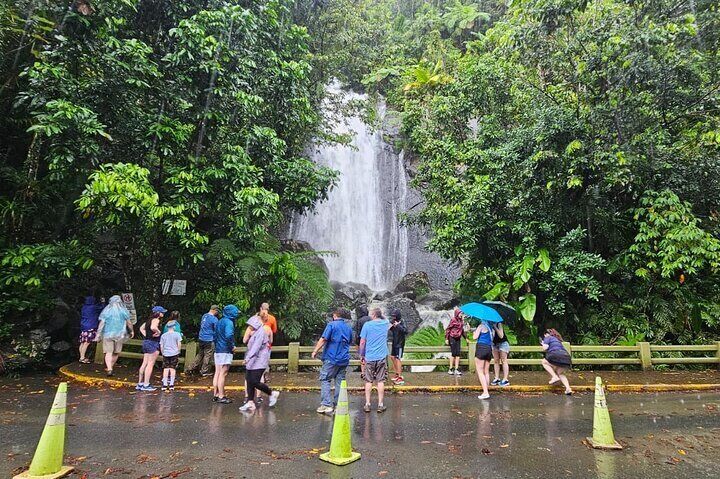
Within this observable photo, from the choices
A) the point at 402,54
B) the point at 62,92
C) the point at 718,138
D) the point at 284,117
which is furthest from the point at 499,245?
the point at 402,54

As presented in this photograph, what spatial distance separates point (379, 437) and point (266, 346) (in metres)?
2.47

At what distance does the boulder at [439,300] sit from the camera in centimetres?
1928

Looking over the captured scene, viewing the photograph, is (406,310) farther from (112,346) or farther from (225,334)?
(112,346)

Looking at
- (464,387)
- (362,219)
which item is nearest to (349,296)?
(362,219)

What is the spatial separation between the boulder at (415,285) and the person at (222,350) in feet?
44.9

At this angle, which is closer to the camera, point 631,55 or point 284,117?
point 631,55

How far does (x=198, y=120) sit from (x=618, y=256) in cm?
1298

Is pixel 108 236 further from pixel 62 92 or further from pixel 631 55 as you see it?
pixel 631 55

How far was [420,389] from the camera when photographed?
9.60 m

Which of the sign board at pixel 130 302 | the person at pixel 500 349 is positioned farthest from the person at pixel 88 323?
the person at pixel 500 349

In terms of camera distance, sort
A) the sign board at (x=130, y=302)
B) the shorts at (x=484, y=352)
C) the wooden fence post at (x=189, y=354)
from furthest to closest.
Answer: the sign board at (x=130, y=302)
the wooden fence post at (x=189, y=354)
the shorts at (x=484, y=352)

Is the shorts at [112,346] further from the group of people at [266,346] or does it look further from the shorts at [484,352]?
the shorts at [484,352]

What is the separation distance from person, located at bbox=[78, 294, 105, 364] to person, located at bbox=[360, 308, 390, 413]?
8194 mm

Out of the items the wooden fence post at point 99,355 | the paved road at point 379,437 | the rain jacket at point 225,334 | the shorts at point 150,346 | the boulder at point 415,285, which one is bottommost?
the paved road at point 379,437
